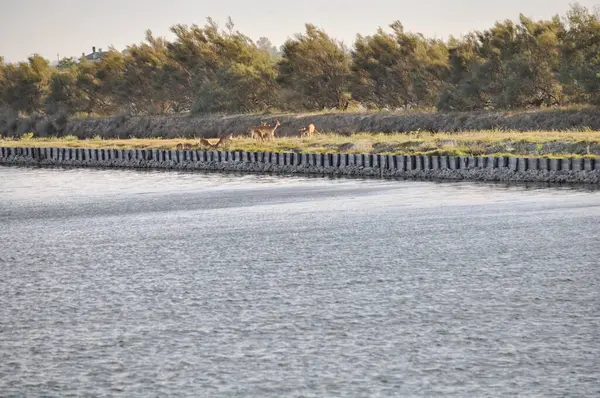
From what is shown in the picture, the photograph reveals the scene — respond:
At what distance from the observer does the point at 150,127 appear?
2958 inches

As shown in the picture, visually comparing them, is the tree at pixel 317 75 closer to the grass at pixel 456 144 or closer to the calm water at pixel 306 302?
the grass at pixel 456 144

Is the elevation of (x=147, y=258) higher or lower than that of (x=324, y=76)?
lower

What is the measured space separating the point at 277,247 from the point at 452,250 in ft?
8.95

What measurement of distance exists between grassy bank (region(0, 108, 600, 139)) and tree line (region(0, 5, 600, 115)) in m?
2.22

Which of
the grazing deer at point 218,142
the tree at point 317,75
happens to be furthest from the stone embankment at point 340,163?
the tree at point 317,75

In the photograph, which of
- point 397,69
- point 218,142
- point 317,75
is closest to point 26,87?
point 317,75

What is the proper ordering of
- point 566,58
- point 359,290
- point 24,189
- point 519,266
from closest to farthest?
point 359,290, point 519,266, point 24,189, point 566,58

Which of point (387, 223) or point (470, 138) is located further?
point (470, 138)

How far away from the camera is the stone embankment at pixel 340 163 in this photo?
33.1m

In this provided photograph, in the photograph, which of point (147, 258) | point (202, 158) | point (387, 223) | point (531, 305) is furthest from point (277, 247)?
Answer: point (202, 158)

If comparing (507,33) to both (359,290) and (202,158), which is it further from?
(359,290)

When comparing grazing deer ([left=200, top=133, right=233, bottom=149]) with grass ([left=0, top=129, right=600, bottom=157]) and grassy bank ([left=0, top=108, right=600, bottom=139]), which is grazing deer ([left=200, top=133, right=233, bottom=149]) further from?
grassy bank ([left=0, top=108, right=600, bottom=139])

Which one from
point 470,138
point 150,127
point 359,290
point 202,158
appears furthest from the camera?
point 150,127

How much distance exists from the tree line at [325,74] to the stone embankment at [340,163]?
1463 cm
